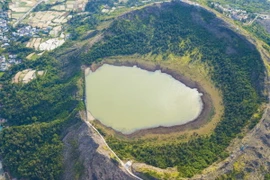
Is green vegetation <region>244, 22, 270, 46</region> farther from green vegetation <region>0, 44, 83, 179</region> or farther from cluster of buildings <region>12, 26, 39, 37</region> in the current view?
cluster of buildings <region>12, 26, 39, 37</region>

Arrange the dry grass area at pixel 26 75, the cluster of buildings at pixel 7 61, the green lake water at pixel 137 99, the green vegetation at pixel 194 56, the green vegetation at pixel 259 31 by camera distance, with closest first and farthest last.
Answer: the green vegetation at pixel 194 56 → the green lake water at pixel 137 99 → the dry grass area at pixel 26 75 → the green vegetation at pixel 259 31 → the cluster of buildings at pixel 7 61

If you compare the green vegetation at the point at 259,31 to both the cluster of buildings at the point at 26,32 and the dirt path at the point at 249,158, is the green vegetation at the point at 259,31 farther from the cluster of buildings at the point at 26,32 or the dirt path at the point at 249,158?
the cluster of buildings at the point at 26,32

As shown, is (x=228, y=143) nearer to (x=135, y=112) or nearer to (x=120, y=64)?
(x=135, y=112)

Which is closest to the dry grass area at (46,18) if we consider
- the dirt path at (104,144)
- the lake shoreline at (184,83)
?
the lake shoreline at (184,83)

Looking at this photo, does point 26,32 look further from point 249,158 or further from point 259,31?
point 249,158

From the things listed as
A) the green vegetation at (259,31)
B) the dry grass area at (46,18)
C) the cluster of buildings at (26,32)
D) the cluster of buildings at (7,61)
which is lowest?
the cluster of buildings at (7,61)

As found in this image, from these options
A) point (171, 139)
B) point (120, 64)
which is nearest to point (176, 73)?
point (120, 64)
